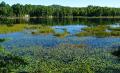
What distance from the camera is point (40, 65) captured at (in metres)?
28.7

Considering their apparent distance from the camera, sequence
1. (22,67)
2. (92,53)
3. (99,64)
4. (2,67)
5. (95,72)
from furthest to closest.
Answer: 1. (92,53)
2. (99,64)
3. (22,67)
4. (95,72)
5. (2,67)

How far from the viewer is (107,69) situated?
2692 cm

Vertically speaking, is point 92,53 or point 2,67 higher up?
point 2,67

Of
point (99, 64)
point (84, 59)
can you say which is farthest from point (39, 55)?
point (99, 64)

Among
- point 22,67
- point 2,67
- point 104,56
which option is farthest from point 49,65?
point 2,67

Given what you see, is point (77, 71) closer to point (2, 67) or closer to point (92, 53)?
point (92, 53)

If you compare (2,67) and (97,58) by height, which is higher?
(2,67)

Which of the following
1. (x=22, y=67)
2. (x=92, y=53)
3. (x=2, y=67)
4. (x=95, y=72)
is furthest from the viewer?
(x=92, y=53)

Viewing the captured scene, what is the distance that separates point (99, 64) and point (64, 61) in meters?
4.25

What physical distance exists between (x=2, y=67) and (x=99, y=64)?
807 inches

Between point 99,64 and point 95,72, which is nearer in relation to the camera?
point 95,72

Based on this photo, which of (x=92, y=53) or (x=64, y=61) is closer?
(x=64, y=61)

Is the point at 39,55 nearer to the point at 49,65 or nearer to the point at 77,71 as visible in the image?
the point at 49,65

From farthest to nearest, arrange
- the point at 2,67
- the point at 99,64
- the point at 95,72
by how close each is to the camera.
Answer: the point at 99,64 → the point at 95,72 → the point at 2,67
